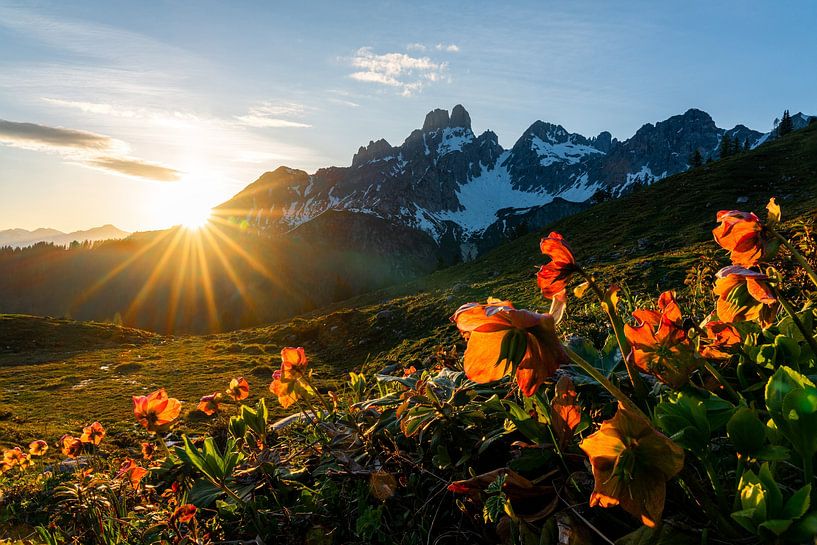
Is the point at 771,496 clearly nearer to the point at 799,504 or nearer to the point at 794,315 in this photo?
the point at 799,504

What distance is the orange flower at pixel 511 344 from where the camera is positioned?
96cm

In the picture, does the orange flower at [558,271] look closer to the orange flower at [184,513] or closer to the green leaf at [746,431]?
the green leaf at [746,431]

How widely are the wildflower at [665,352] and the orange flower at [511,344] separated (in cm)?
52

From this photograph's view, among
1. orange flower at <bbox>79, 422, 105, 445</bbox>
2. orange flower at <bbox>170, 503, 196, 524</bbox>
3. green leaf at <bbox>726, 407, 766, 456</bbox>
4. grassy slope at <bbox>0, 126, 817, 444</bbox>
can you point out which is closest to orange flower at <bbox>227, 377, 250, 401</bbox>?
orange flower at <bbox>170, 503, 196, 524</bbox>

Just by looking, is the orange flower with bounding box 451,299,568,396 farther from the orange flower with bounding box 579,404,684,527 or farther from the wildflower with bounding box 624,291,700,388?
the wildflower with bounding box 624,291,700,388

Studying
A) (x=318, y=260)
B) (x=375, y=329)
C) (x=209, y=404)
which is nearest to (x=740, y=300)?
(x=209, y=404)

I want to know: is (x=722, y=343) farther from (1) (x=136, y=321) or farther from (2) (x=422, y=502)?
(1) (x=136, y=321)

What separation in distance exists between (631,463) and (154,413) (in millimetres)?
2376

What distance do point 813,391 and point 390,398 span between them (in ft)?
5.42

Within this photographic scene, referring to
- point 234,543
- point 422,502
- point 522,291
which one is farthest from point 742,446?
point 522,291

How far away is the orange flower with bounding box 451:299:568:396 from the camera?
955 mm

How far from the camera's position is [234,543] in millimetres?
1665

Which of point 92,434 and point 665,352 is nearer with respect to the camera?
point 665,352

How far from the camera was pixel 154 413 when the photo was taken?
2.44 m
